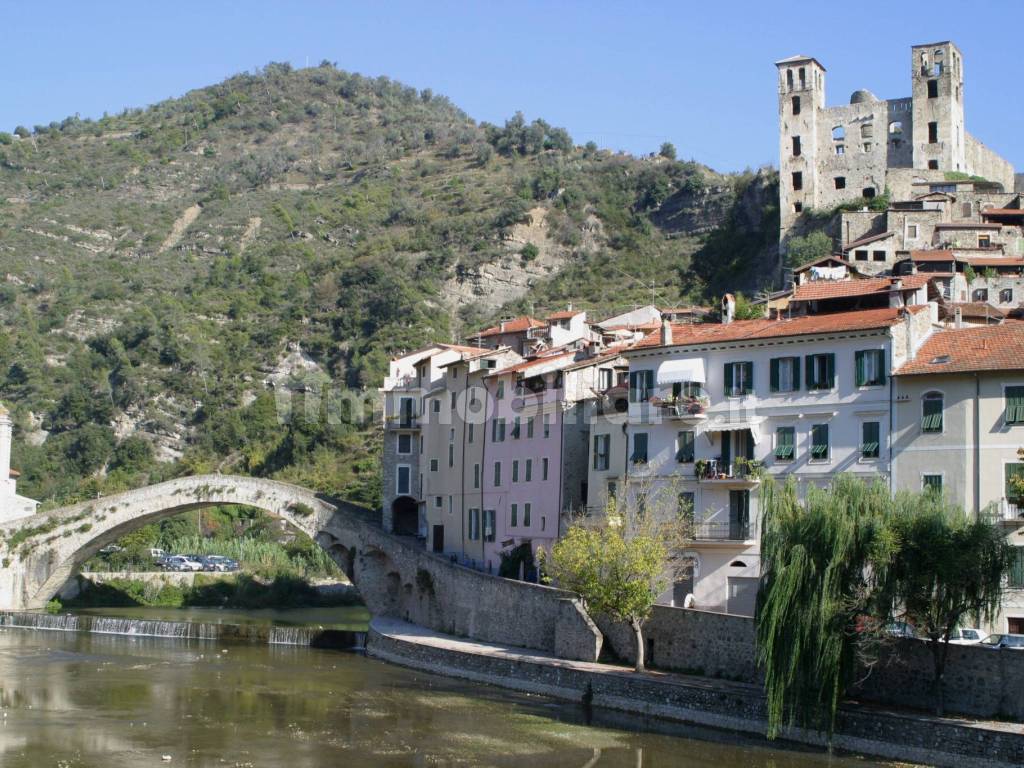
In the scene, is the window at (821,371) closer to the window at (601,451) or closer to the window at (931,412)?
the window at (931,412)

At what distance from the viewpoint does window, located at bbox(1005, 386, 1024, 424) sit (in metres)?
38.7

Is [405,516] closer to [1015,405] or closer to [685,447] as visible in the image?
[685,447]

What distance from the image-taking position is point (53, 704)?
42.7 m

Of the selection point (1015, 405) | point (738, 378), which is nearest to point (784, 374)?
point (738, 378)

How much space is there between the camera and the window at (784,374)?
43125mm

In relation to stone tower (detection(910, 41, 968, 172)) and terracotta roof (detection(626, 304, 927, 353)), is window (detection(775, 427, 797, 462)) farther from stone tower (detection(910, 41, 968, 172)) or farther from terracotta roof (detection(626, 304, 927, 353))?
stone tower (detection(910, 41, 968, 172))

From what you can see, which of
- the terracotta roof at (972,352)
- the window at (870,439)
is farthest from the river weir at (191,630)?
the terracotta roof at (972,352)

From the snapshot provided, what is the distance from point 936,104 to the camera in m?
85.6

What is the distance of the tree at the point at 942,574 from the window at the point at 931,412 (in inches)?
262

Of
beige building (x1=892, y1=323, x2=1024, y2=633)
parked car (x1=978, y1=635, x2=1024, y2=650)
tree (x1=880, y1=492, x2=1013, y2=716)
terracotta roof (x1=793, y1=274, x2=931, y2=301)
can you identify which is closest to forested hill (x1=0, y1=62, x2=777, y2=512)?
terracotta roof (x1=793, y1=274, x2=931, y2=301)

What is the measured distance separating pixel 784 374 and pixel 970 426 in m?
6.15

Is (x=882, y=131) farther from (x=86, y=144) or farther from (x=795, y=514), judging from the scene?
(x=86, y=144)

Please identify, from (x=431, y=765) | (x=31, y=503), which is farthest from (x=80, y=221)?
(x=431, y=765)

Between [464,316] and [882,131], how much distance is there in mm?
47900
